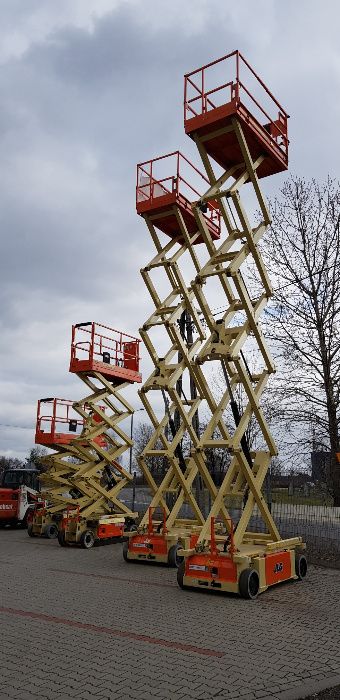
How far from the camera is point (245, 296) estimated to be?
425 inches

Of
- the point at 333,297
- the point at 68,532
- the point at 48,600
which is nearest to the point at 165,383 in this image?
the point at 48,600

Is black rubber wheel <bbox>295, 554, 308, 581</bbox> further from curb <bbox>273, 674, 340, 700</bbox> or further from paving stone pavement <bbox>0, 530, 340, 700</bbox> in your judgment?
curb <bbox>273, 674, 340, 700</bbox>

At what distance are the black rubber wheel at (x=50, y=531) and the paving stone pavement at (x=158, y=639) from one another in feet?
23.4

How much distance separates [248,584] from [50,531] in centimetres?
1112

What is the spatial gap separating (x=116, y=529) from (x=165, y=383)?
22.0 feet

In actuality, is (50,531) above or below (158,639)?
above

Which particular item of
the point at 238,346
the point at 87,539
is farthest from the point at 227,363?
the point at 87,539

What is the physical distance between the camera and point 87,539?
16656mm

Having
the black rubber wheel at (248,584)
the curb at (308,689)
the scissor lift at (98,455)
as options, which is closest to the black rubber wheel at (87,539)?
the scissor lift at (98,455)

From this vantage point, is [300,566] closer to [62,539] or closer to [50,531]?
[62,539]

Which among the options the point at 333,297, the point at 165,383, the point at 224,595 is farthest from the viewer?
the point at 333,297

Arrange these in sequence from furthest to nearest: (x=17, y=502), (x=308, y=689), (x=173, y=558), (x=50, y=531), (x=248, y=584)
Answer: (x=17, y=502) < (x=50, y=531) < (x=173, y=558) < (x=248, y=584) < (x=308, y=689)

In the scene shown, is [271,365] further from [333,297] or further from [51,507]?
[51,507]

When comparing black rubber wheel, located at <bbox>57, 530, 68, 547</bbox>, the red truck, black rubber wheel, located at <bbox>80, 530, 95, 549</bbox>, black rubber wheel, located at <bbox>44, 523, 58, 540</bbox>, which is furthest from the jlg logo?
the red truck
